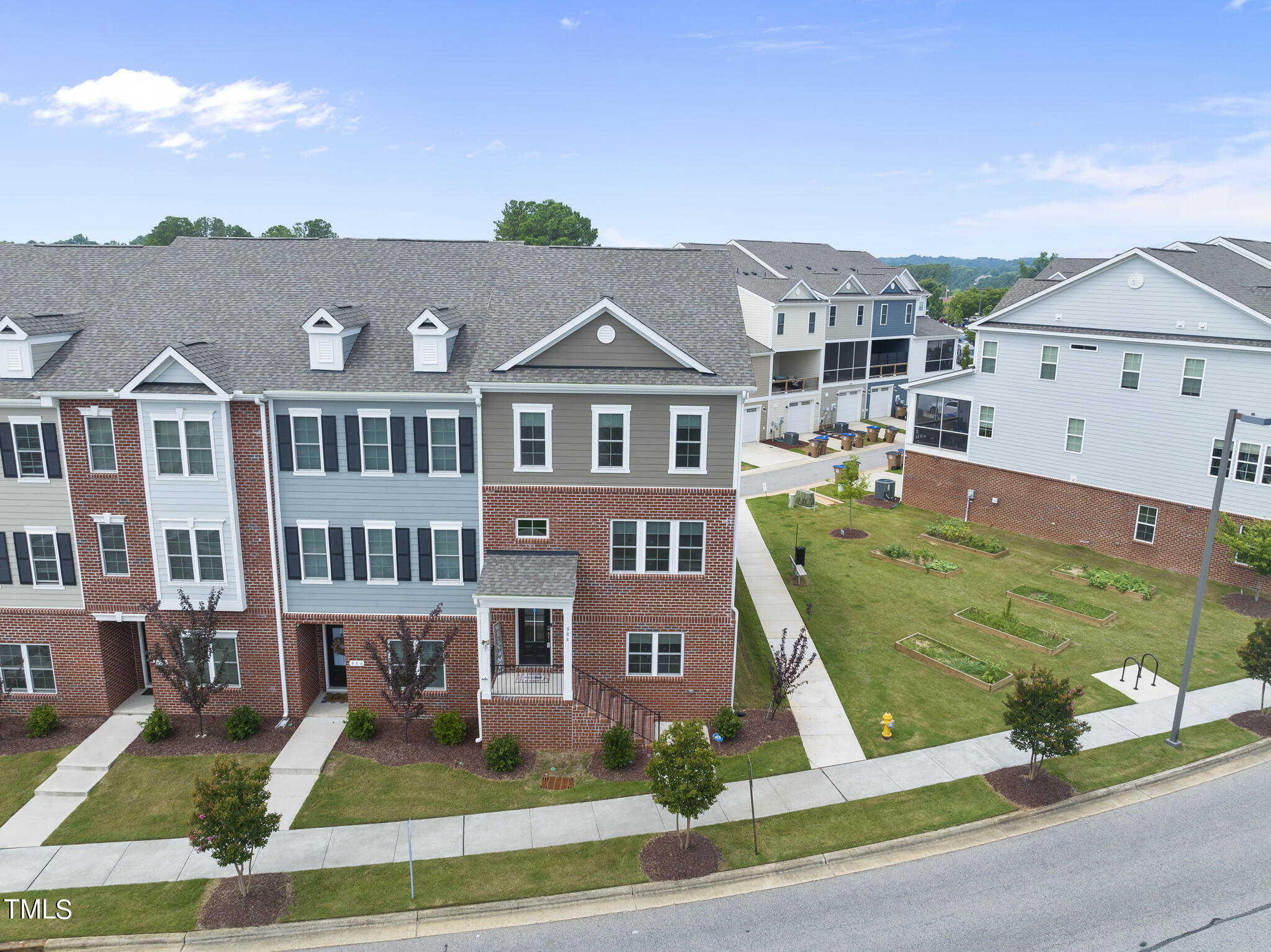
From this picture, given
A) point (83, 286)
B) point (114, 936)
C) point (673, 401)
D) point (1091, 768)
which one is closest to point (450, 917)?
point (114, 936)

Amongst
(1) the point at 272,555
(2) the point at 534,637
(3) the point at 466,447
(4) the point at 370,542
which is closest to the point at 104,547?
(1) the point at 272,555

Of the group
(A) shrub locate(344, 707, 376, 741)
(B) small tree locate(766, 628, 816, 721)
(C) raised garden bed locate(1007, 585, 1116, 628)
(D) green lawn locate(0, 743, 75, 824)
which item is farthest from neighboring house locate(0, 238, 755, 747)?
(C) raised garden bed locate(1007, 585, 1116, 628)

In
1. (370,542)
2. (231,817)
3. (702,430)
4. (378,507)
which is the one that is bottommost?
(231,817)

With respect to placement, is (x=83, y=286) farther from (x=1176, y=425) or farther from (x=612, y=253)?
(x=1176, y=425)

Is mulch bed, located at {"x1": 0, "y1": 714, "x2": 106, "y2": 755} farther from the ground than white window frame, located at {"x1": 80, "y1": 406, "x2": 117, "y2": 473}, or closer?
closer

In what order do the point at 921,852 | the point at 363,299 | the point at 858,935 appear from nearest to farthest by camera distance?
the point at 858,935
the point at 921,852
the point at 363,299

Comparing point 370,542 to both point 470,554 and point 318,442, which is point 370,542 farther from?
point 318,442

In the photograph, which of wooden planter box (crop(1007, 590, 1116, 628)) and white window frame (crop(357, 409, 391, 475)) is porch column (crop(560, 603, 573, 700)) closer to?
white window frame (crop(357, 409, 391, 475))
